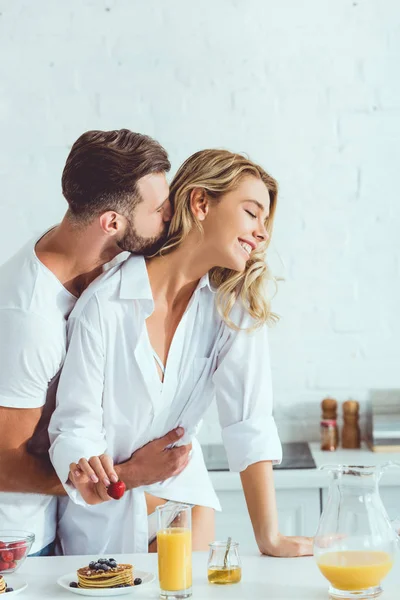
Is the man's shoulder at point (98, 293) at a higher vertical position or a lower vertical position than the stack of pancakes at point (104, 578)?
higher

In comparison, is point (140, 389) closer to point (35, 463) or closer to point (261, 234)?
point (35, 463)

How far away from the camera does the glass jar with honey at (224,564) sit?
1.46 m

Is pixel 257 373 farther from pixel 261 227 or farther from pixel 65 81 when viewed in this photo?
pixel 65 81

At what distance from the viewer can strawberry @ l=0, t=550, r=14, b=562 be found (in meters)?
1.50

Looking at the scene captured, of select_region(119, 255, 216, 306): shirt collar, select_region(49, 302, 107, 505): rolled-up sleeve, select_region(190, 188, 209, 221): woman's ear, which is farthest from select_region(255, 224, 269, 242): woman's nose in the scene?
select_region(49, 302, 107, 505): rolled-up sleeve

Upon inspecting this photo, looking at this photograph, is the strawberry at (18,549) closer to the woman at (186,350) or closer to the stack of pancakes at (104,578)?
the stack of pancakes at (104,578)

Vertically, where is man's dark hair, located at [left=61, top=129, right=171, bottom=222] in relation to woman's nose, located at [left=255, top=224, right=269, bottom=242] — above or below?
above

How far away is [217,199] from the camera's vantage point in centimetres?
199

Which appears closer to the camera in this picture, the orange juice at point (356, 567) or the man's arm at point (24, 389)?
the orange juice at point (356, 567)

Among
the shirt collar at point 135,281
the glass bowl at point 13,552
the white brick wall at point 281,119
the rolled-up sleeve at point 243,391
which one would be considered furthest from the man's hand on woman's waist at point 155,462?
the white brick wall at point 281,119

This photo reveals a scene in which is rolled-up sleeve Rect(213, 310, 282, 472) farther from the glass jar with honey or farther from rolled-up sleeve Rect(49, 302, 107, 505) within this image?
the glass jar with honey

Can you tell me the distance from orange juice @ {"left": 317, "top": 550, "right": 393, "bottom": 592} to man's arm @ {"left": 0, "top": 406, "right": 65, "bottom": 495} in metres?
0.80

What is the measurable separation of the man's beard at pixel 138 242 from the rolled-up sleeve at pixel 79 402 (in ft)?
0.73

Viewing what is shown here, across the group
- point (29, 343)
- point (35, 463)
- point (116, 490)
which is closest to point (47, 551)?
point (35, 463)
